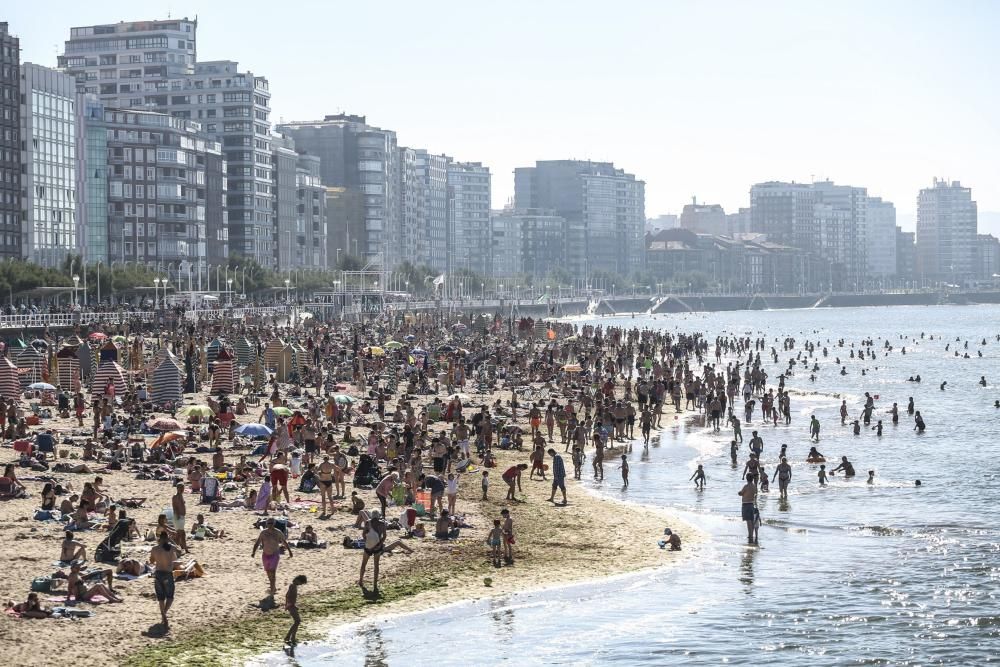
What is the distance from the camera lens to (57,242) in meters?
125

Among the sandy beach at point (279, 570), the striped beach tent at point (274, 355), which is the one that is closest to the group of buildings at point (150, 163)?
the striped beach tent at point (274, 355)

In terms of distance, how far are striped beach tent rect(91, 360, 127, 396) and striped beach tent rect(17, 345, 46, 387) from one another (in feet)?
16.1

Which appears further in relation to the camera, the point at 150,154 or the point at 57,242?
the point at 150,154

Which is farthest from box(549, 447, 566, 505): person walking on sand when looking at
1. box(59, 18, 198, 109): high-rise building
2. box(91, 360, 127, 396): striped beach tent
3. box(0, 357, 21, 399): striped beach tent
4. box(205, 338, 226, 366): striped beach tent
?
box(59, 18, 198, 109): high-rise building

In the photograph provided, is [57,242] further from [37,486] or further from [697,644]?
[697,644]

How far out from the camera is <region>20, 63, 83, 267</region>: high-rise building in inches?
4727

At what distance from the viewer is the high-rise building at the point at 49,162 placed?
120 metres

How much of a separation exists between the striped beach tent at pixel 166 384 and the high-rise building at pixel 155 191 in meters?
95.2

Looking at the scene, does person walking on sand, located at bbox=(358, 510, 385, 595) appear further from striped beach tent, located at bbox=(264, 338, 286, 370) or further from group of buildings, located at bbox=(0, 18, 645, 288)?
group of buildings, located at bbox=(0, 18, 645, 288)

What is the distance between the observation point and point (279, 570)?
23922 mm

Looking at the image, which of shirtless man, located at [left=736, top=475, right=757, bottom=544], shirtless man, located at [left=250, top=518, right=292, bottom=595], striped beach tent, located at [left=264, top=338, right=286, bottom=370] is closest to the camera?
shirtless man, located at [left=250, top=518, right=292, bottom=595]

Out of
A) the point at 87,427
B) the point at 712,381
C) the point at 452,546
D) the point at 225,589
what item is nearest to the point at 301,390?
the point at 87,427

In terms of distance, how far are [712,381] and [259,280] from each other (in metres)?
69.9

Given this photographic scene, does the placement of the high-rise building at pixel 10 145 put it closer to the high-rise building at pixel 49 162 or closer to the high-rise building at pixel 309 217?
the high-rise building at pixel 49 162
